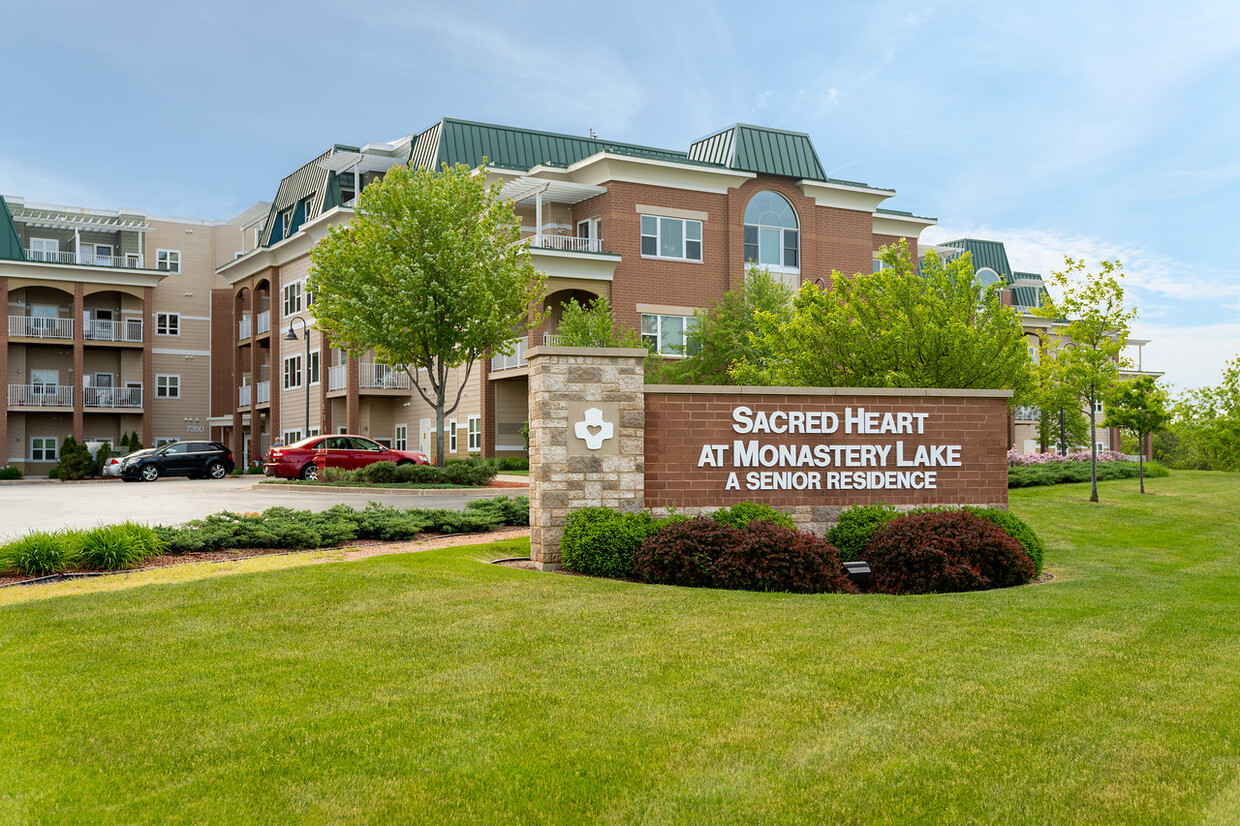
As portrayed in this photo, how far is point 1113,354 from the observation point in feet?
86.9

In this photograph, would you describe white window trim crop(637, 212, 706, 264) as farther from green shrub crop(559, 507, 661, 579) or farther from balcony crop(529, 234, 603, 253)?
green shrub crop(559, 507, 661, 579)

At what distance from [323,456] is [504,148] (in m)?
14.3

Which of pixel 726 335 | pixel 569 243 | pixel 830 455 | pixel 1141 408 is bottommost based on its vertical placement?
pixel 830 455

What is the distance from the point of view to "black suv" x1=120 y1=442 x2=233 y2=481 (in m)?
38.3

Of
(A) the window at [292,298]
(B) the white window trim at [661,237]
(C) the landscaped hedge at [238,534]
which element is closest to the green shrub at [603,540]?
(C) the landscaped hedge at [238,534]

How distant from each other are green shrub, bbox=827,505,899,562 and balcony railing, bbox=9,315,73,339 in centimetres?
4813

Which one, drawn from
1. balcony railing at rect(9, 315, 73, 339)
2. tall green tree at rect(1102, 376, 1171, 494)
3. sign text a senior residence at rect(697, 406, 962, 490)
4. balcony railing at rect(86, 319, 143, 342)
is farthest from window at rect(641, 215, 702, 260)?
balcony railing at rect(9, 315, 73, 339)

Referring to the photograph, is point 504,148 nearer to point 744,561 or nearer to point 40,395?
point 40,395

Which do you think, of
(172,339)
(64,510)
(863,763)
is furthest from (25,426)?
(863,763)

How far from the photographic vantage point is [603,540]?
1204cm

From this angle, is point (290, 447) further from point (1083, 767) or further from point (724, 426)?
point (1083, 767)

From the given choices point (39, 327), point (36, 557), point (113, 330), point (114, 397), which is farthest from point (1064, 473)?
point (39, 327)

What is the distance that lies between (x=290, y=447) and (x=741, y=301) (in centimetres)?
1670

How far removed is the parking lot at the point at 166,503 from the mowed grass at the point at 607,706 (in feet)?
29.9
